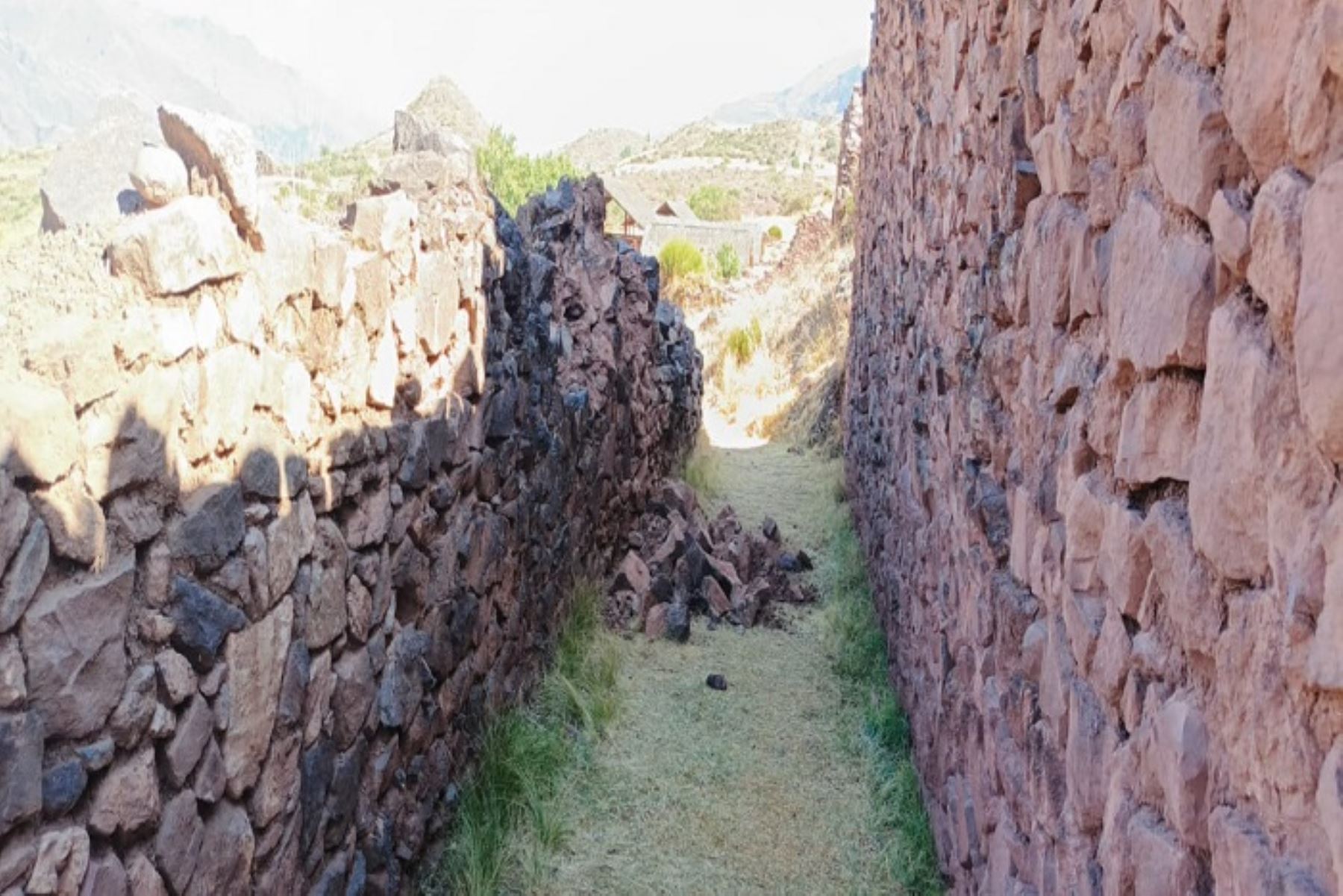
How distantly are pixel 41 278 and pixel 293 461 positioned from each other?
73cm

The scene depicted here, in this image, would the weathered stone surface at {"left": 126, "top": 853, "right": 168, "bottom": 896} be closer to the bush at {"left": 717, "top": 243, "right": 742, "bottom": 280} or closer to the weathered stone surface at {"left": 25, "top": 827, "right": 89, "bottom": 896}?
the weathered stone surface at {"left": 25, "top": 827, "right": 89, "bottom": 896}

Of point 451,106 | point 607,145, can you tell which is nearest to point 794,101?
point 607,145

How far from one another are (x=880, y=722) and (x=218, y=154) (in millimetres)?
3525

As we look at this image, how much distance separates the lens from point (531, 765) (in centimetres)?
408

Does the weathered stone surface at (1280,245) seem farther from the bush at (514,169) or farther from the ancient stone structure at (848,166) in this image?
the bush at (514,169)

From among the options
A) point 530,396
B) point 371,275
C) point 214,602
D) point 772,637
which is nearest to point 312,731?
point 214,602

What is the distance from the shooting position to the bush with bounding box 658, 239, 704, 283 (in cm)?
2105

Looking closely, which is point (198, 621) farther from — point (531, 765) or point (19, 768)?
point (531, 765)

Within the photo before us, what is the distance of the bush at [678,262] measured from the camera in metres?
21.0

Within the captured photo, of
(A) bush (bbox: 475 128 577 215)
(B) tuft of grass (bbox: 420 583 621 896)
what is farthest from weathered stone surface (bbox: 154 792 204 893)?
(A) bush (bbox: 475 128 577 215)

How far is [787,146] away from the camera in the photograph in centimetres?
5097

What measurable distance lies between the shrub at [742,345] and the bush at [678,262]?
531 cm

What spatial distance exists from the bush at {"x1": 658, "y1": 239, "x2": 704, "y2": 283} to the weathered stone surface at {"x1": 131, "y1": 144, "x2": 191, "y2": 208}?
19.0m

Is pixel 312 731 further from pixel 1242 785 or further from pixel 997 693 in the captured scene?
pixel 1242 785
